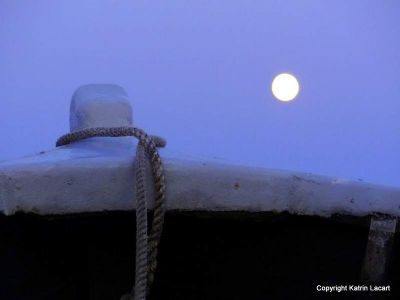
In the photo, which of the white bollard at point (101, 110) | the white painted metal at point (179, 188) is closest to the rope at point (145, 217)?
the white painted metal at point (179, 188)

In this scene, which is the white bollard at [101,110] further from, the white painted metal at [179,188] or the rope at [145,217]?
the rope at [145,217]

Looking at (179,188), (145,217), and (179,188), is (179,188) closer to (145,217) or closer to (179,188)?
(179,188)

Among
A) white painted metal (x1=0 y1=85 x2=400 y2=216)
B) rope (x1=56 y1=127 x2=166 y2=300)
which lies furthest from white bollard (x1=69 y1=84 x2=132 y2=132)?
rope (x1=56 y1=127 x2=166 y2=300)

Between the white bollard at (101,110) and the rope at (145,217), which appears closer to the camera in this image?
the rope at (145,217)

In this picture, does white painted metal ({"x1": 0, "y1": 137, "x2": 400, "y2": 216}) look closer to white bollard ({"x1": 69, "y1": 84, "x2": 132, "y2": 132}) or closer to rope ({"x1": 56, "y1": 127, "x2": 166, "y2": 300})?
rope ({"x1": 56, "y1": 127, "x2": 166, "y2": 300})

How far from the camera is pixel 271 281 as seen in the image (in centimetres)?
153

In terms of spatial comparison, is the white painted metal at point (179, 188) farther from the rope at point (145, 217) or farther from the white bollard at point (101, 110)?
the white bollard at point (101, 110)

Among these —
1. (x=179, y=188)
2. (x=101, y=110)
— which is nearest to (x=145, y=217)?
(x=179, y=188)

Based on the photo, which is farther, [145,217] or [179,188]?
[179,188]

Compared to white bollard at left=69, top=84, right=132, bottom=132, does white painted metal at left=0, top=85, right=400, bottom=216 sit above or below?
below

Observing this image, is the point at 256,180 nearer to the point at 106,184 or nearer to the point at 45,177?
the point at 106,184

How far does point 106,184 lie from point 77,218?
150 mm

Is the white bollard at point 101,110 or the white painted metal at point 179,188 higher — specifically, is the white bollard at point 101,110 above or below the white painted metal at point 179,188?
above

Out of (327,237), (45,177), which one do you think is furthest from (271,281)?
(45,177)
